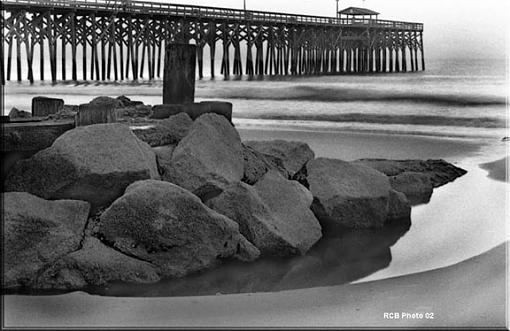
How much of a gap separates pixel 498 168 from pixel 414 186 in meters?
2.01

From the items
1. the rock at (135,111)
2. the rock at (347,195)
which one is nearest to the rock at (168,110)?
the rock at (135,111)

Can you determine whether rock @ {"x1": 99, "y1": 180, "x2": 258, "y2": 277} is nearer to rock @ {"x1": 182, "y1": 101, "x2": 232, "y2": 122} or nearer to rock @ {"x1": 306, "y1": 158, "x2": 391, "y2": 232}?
rock @ {"x1": 306, "y1": 158, "x2": 391, "y2": 232}

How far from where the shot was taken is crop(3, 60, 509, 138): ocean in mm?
14812

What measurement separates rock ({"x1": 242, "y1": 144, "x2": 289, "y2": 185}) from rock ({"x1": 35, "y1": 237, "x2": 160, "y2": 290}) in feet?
5.36

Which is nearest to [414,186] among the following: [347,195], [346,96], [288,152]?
[288,152]

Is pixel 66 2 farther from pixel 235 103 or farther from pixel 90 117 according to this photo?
pixel 90 117

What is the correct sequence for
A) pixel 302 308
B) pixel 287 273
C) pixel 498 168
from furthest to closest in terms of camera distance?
pixel 498 168 → pixel 287 273 → pixel 302 308

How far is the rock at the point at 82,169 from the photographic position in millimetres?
4742

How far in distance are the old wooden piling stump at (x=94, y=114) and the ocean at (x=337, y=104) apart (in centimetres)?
844

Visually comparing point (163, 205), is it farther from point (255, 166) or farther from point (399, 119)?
point (399, 119)

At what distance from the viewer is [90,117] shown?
5402mm

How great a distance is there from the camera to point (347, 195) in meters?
5.68

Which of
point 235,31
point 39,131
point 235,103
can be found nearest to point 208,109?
point 39,131

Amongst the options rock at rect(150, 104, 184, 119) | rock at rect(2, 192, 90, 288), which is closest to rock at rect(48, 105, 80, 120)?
rock at rect(150, 104, 184, 119)
